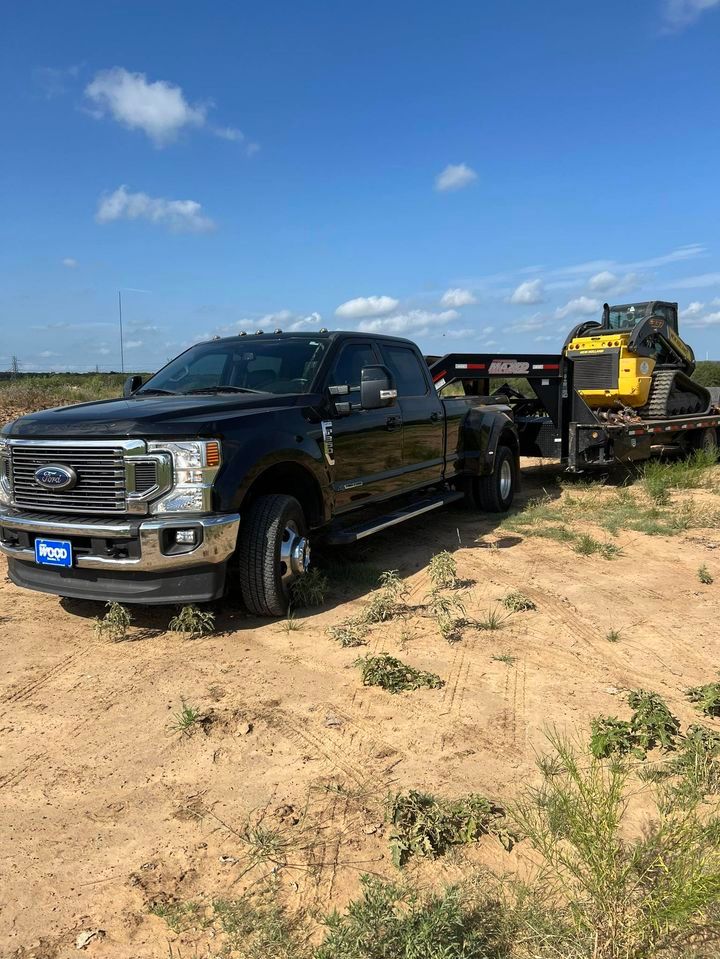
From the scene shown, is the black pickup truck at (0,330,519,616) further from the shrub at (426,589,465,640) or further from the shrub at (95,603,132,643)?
the shrub at (426,589,465,640)

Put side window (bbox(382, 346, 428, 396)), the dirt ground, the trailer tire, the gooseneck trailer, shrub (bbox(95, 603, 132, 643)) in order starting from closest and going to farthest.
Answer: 1. the dirt ground
2. shrub (bbox(95, 603, 132, 643))
3. side window (bbox(382, 346, 428, 396))
4. the gooseneck trailer
5. the trailer tire

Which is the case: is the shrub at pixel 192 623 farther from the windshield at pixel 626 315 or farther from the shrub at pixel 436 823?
the windshield at pixel 626 315

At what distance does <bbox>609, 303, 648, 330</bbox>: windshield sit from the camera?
13.1m

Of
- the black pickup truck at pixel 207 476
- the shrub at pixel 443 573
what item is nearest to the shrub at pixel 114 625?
the black pickup truck at pixel 207 476

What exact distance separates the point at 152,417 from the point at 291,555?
4.26 feet

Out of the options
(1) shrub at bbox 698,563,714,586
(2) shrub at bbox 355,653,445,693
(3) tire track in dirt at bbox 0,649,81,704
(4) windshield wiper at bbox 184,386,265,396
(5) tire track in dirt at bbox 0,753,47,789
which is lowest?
(5) tire track in dirt at bbox 0,753,47,789

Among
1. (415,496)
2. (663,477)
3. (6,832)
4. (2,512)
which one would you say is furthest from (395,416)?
(663,477)

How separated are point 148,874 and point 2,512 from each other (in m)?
3.12

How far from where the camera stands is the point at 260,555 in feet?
15.3

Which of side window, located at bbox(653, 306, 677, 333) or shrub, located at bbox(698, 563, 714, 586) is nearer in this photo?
shrub, located at bbox(698, 563, 714, 586)

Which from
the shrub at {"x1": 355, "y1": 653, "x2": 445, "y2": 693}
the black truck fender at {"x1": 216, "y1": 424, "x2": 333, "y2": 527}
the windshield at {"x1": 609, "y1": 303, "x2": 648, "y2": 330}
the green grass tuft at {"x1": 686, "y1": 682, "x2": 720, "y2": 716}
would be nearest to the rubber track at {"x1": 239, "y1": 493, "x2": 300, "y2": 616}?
the black truck fender at {"x1": 216, "y1": 424, "x2": 333, "y2": 527}

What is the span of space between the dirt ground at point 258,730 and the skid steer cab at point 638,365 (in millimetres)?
6362

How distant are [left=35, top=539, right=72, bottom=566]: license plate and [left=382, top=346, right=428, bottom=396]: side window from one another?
11.4 ft

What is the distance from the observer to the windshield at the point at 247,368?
18.5 feet
